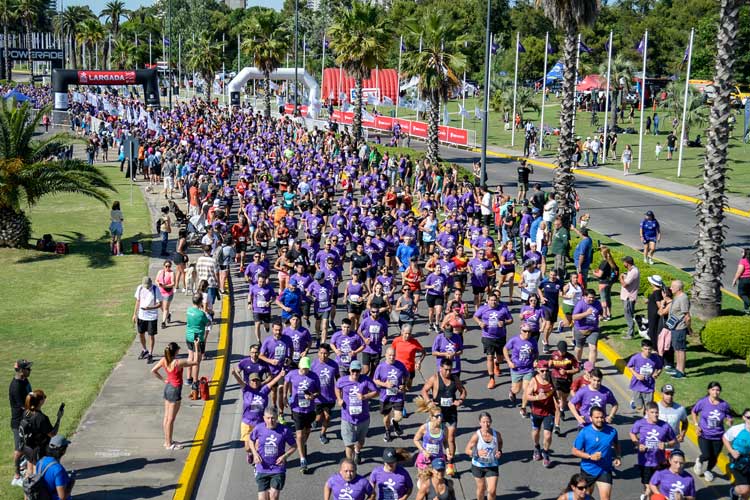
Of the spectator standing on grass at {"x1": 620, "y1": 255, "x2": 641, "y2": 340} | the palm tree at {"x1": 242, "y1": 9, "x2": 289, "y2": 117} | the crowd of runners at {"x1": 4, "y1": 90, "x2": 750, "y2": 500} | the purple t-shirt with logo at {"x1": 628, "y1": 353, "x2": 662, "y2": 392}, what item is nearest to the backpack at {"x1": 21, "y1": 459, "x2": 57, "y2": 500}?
the crowd of runners at {"x1": 4, "y1": 90, "x2": 750, "y2": 500}

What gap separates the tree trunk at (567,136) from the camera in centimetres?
2812

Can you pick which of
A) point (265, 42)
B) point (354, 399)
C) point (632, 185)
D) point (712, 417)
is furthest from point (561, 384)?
Result: point (265, 42)

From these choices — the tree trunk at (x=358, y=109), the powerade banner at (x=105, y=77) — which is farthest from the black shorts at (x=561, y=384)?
the powerade banner at (x=105, y=77)

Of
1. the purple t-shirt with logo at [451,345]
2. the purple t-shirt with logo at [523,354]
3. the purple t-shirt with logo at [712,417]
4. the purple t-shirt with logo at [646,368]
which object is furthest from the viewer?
the purple t-shirt with logo at [451,345]

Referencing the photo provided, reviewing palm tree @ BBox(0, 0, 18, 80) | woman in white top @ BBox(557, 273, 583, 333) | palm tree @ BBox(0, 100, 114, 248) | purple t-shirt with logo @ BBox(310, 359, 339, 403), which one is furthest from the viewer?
palm tree @ BBox(0, 0, 18, 80)

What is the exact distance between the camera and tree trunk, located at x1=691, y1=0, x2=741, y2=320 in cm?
1873

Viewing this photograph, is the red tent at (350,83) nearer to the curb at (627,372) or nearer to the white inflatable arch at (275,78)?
the white inflatable arch at (275,78)

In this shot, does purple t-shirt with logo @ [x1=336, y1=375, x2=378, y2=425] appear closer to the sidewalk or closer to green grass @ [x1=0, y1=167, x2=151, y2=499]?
the sidewalk

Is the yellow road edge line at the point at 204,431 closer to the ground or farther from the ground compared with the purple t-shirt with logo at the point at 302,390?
closer to the ground

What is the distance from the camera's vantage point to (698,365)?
16.6m

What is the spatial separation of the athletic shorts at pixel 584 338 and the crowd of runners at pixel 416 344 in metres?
0.03

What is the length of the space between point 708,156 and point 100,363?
13.1 m

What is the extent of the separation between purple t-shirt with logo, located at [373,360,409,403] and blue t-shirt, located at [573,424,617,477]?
9.71ft

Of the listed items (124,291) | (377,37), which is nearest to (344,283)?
(124,291)
